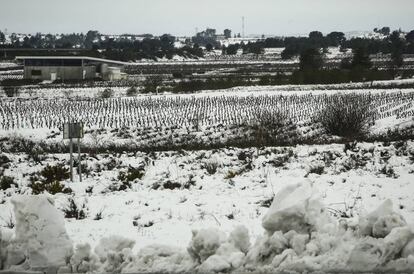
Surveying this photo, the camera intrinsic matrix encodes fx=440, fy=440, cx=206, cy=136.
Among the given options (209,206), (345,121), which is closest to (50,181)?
(209,206)

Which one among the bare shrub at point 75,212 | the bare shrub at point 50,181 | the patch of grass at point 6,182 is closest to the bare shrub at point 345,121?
the bare shrub at point 50,181

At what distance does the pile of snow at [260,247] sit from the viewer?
4668 millimetres

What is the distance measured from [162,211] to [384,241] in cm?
498

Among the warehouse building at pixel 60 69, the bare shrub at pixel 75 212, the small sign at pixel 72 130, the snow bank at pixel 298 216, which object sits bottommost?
the bare shrub at pixel 75 212

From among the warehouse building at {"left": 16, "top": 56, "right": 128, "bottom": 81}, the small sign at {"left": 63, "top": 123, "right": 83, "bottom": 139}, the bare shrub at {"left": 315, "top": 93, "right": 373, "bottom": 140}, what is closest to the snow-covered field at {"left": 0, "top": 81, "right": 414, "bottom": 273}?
the bare shrub at {"left": 315, "top": 93, "right": 373, "bottom": 140}

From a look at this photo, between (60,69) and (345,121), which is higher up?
(60,69)

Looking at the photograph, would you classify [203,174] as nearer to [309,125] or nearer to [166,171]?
[166,171]

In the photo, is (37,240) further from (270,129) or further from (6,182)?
(270,129)

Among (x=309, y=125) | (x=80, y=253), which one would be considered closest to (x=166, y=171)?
(x=80, y=253)

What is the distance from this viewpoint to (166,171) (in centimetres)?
1197

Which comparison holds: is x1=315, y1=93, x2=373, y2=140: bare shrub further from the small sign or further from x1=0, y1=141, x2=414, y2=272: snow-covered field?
the small sign

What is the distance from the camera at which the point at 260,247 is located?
5121 millimetres

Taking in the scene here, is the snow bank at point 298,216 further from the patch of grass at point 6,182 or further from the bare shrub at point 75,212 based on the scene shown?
the patch of grass at point 6,182

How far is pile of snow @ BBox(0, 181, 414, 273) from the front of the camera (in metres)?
4.67
